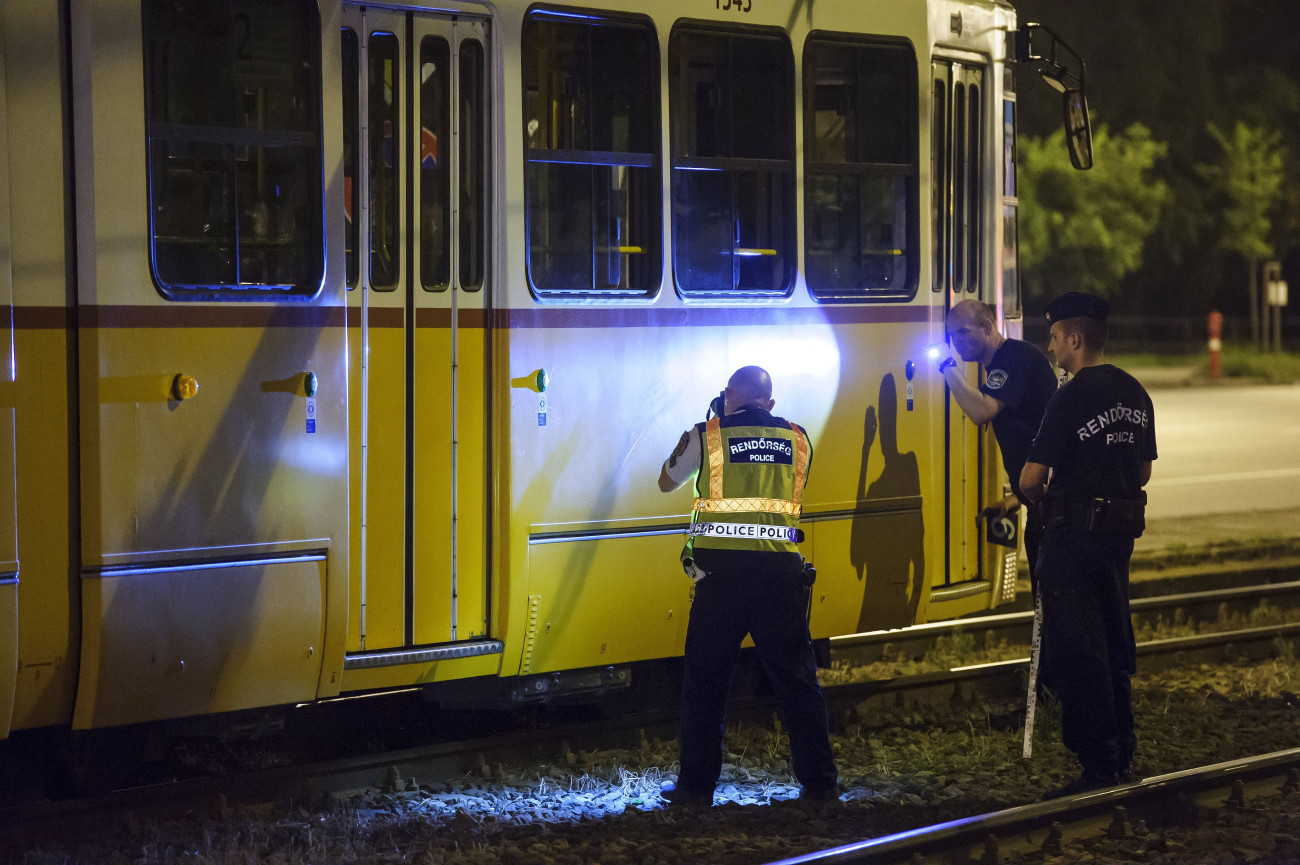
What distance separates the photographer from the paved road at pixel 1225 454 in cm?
1634

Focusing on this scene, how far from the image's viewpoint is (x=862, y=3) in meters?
7.34

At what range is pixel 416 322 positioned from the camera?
20.3ft

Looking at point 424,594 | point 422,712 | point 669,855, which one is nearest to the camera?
point 669,855

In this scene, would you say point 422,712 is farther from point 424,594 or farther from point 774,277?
point 774,277

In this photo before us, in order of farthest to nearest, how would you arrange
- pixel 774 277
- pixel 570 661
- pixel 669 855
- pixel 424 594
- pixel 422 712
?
pixel 422 712 → pixel 774 277 → pixel 570 661 → pixel 424 594 → pixel 669 855

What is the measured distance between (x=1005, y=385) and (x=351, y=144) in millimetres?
3280

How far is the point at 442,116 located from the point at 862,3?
2269 millimetres

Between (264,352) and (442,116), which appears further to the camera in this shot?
(442,116)

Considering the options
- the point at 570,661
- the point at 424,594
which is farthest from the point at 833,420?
the point at 424,594

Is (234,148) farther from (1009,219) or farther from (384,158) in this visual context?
(1009,219)

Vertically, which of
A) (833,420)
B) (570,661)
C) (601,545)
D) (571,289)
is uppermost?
(571,289)

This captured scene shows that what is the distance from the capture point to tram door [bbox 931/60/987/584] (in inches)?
310

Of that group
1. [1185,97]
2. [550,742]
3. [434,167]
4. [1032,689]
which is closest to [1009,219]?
[1032,689]

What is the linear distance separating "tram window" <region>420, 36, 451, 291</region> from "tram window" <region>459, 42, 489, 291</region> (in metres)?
0.07
